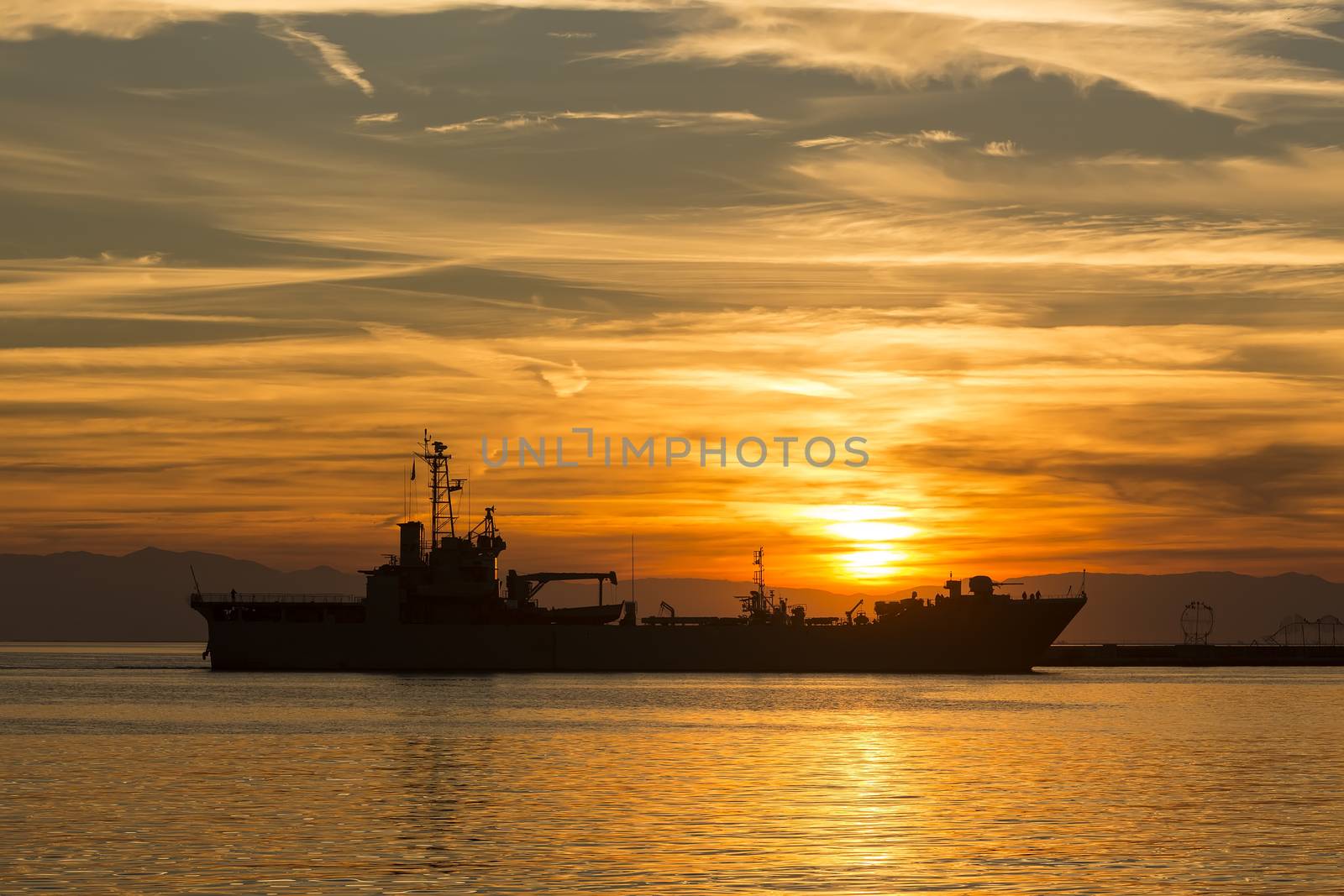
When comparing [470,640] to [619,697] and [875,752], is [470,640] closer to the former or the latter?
[619,697]

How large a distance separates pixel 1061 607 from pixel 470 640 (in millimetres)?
43006

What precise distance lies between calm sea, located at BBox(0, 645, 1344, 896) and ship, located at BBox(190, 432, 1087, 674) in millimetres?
29623

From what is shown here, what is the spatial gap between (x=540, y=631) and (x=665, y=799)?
75571mm

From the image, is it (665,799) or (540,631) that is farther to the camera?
(540,631)

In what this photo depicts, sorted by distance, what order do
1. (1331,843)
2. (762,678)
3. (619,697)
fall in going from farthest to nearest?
(762,678) → (619,697) → (1331,843)

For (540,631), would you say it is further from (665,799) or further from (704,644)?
(665,799)

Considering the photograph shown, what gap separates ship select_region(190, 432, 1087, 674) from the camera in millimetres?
109688

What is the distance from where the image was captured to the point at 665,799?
3769 cm

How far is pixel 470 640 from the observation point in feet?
360

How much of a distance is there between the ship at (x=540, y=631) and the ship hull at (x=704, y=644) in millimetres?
88

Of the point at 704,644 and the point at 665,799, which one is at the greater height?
the point at 704,644

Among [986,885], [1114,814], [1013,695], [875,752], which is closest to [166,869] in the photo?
[986,885]

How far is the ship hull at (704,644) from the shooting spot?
11169 centimetres

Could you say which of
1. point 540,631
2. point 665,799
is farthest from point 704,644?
point 665,799
